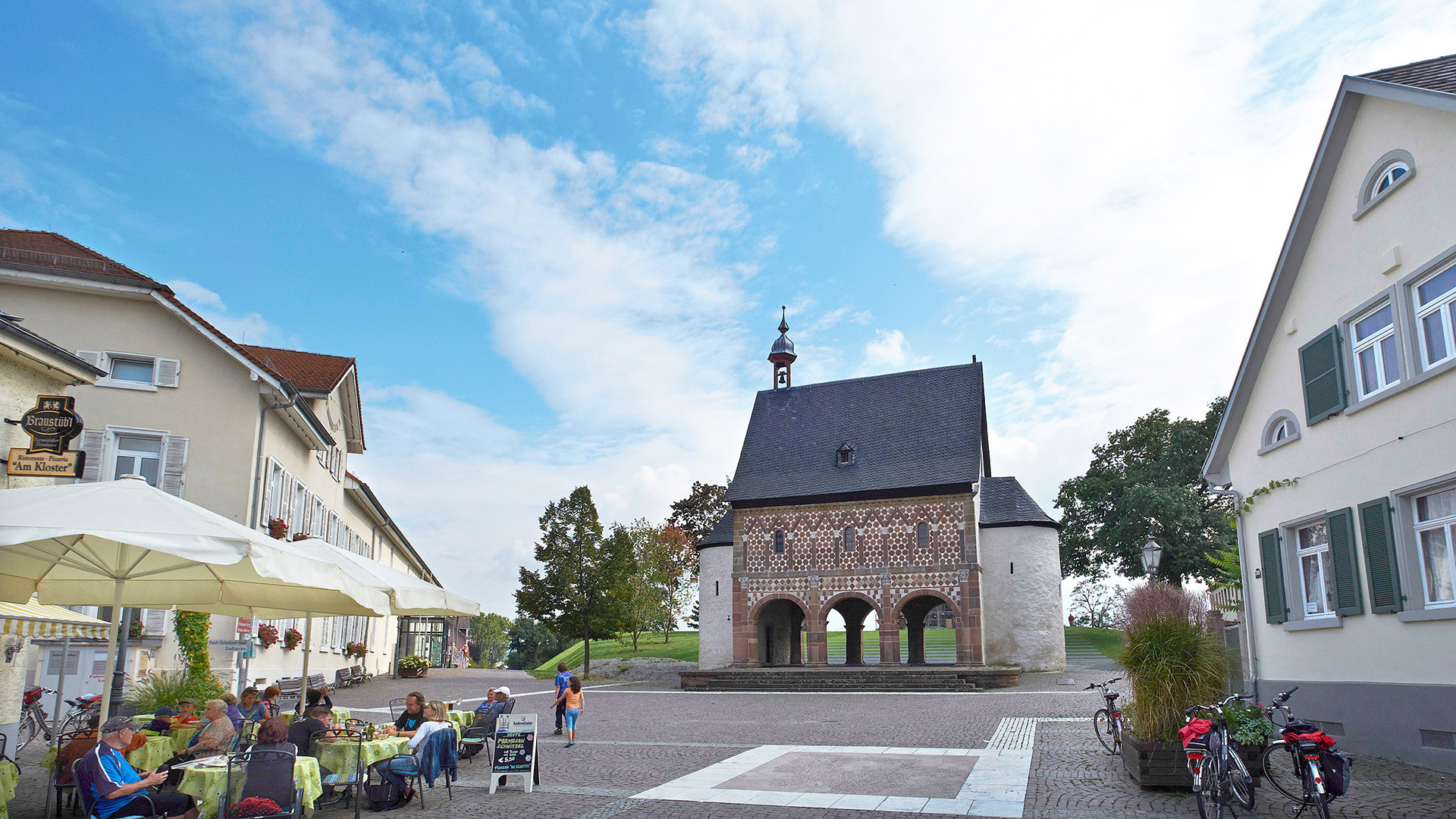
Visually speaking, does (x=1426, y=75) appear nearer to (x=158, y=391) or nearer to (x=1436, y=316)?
(x=1436, y=316)

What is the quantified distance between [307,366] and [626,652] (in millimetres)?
27910

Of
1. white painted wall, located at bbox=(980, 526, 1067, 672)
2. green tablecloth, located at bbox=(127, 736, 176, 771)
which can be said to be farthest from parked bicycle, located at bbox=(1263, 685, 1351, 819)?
white painted wall, located at bbox=(980, 526, 1067, 672)

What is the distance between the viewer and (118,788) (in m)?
7.07

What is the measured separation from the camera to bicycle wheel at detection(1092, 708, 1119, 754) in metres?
12.3

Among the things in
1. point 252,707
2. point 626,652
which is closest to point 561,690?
point 252,707

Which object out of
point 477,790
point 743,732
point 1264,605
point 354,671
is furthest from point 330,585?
point 354,671

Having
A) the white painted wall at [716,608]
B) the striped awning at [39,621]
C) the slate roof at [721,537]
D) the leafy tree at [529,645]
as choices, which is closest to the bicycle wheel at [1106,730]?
the striped awning at [39,621]

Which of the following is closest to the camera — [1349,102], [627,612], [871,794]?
[871,794]

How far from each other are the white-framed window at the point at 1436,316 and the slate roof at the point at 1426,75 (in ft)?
6.99

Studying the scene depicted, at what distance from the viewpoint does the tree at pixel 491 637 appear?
374 feet

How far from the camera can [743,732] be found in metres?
16.5

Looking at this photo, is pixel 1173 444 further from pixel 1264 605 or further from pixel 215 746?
pixel 215 746

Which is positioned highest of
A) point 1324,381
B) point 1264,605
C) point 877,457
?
point 877,457

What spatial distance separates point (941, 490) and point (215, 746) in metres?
28.4
